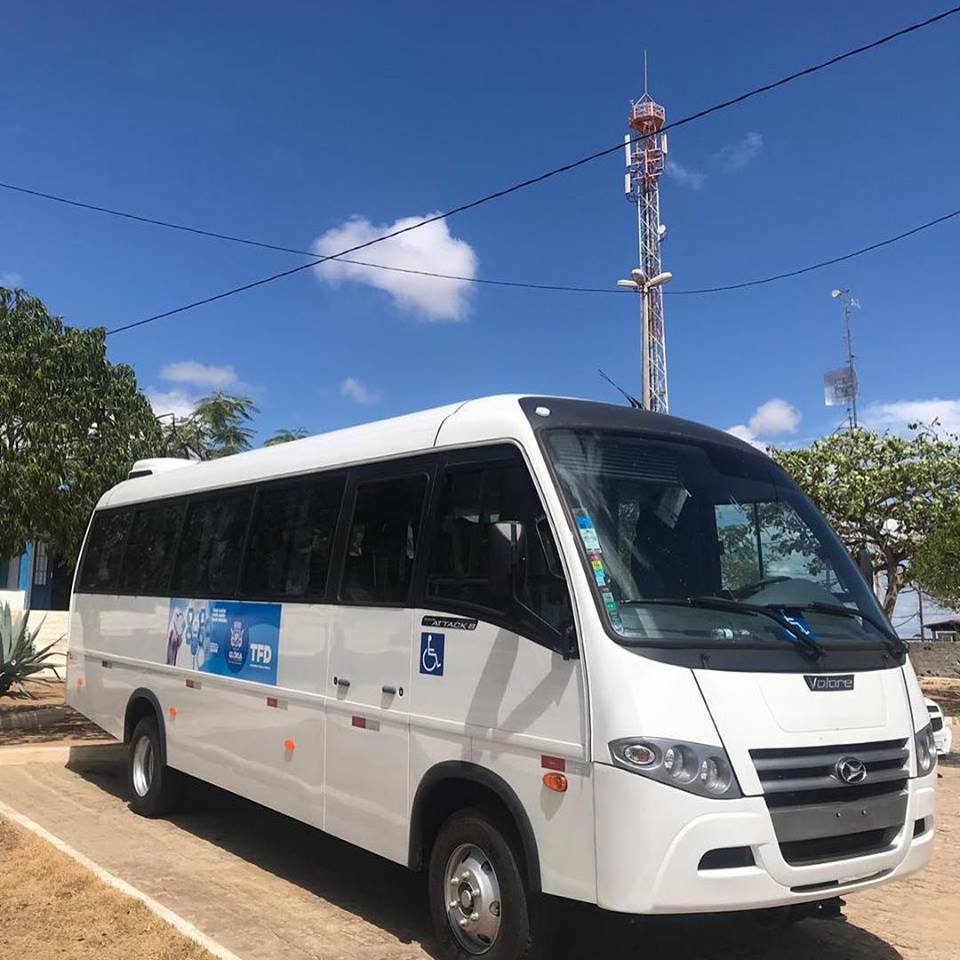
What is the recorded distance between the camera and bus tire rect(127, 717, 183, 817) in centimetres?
812

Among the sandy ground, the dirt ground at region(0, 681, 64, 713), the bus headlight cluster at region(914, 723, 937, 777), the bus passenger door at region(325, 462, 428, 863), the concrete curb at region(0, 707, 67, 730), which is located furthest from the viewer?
the dirt ground at region(0, 681, 64, 713)

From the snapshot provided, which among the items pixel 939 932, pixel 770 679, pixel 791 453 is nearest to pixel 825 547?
pixel 770 679

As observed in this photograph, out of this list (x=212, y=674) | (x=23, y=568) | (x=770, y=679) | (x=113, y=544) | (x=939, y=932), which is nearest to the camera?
(x=770, y=679)

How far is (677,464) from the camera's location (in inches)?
196

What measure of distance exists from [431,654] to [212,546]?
10.5 feet

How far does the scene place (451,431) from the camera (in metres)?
5.25

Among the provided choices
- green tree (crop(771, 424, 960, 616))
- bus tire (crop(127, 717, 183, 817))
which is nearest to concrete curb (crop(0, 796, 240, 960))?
bus tire (crop(127, 717, 183, 817))

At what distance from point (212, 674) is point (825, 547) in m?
4.55

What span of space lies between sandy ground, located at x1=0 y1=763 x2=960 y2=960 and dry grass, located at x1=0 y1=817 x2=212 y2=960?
28 millimetres

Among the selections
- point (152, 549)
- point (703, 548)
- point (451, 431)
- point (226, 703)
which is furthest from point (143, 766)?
point (703, 548)

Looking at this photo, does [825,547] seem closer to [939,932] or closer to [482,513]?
[482,513]

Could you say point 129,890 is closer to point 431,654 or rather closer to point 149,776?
point 431,654

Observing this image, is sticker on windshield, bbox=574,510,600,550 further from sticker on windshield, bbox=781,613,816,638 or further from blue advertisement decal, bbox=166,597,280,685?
blue advertisement decal, bbox=166,597,280,685

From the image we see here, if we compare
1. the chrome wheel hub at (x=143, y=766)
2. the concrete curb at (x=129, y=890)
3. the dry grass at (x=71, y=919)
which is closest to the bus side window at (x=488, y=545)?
the concrete curb at (x=129, y=890)
